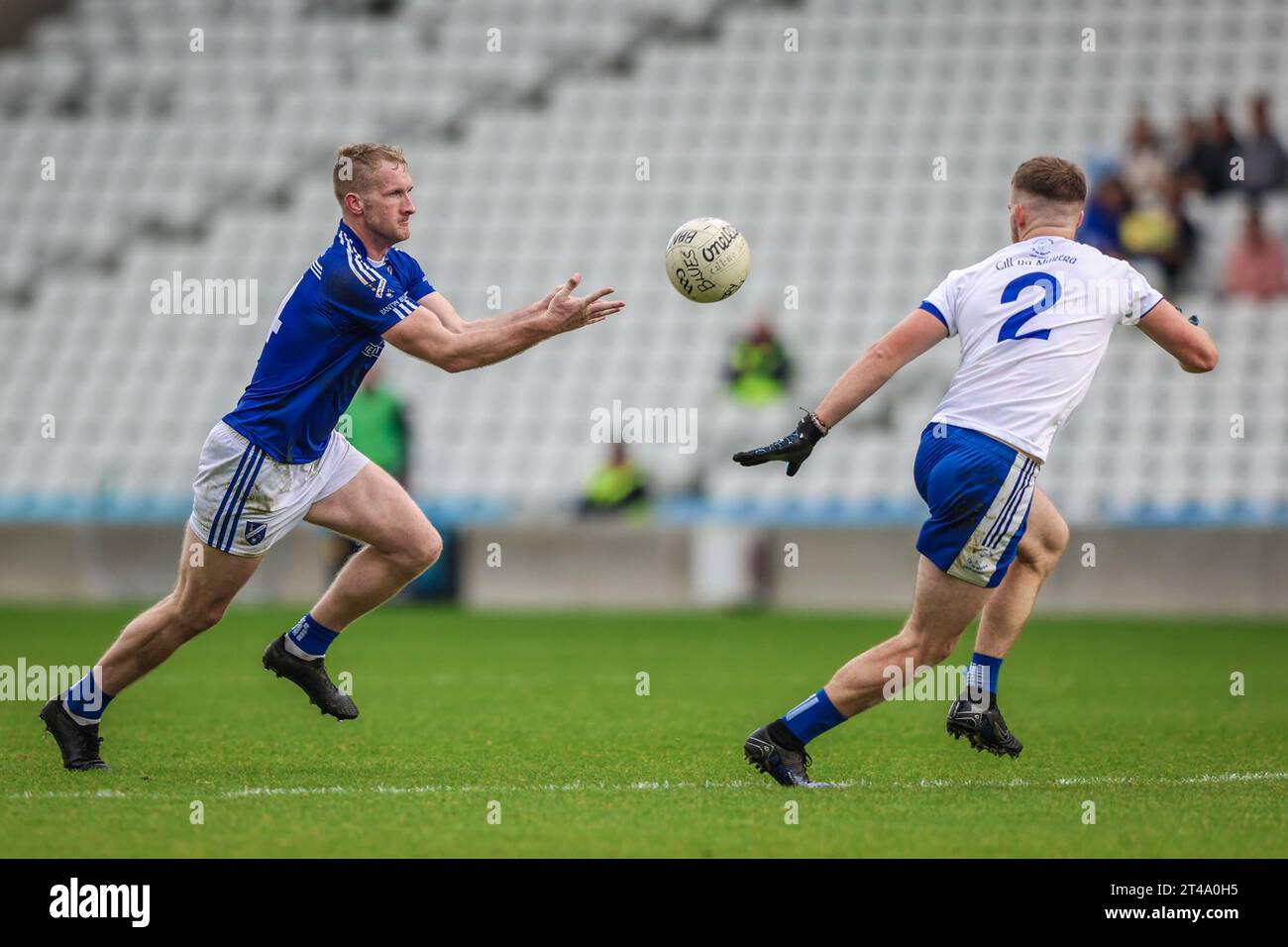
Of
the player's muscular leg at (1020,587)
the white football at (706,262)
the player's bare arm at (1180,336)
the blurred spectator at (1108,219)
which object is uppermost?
the blurred spectator at (1108,219)

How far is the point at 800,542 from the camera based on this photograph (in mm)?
16438

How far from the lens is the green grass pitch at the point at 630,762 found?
5344 mm

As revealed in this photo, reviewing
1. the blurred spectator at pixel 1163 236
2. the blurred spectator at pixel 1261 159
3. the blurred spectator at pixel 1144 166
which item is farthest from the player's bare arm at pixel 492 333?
the blurred spectator at pixel 1261 159

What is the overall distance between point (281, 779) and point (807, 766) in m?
1.96

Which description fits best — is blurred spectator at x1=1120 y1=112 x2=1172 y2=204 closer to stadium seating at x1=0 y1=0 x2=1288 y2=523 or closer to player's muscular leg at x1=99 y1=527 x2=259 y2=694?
stadium seating at x1=0 y1=0 x2=1288 y2=523

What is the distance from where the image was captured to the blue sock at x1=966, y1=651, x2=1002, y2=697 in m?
6.88

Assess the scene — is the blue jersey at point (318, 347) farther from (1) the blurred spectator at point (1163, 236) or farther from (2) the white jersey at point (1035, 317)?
(1) the blurred spectator at point (1163, 236)

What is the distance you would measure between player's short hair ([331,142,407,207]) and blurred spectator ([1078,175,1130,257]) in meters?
12.6

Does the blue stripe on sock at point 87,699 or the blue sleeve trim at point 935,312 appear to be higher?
the blue sleeve trim at point 935,312

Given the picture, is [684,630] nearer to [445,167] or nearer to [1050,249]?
[1050,249]

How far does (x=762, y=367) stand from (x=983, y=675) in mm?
11232

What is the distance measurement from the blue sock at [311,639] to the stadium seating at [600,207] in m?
9.93

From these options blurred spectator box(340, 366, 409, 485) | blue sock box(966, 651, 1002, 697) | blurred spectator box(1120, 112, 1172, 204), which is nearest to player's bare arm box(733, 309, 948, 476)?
blue sock box(966, 651, 1002, 697)

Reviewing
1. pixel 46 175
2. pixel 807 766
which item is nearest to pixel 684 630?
pixel 807 766
